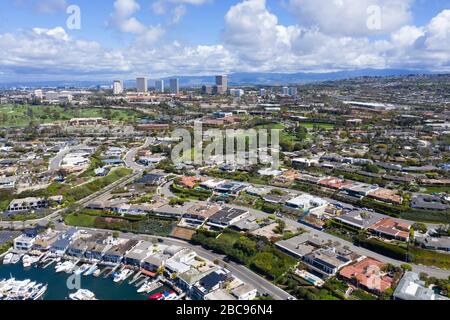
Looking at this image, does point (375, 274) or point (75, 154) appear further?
point (75, 154)

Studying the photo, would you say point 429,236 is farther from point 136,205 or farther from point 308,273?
point 136,205

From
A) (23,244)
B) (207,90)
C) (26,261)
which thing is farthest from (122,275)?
(207,90)

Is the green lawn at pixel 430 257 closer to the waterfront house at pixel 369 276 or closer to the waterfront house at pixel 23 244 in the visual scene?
the waterfront house at pixel 369 276

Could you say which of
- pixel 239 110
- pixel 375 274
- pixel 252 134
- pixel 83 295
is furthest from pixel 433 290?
pixel 239 110

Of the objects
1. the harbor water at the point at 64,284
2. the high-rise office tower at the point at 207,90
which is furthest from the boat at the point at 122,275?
the high-rise office tower at the point at 207,90

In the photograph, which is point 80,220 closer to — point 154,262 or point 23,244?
point 23,244
